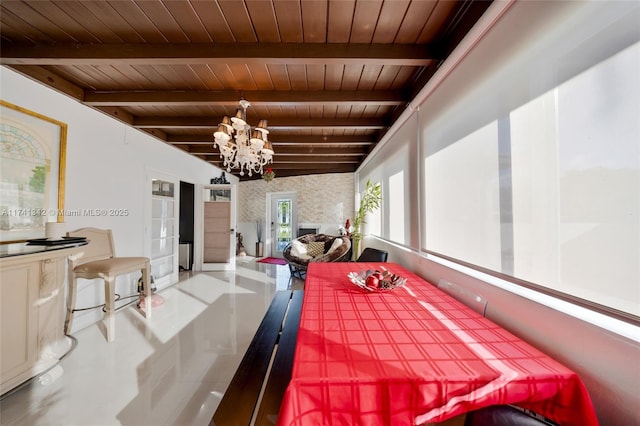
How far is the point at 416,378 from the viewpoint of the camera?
0.72 meters

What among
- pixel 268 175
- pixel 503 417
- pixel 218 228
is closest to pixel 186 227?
pixel 218 228

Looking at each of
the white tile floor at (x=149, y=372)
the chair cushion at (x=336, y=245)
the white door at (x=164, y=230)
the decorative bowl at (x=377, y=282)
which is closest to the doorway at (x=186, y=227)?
the white door at (x=164, y=230)

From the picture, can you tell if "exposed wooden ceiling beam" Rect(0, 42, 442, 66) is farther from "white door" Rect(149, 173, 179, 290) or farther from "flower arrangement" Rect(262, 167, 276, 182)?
"flower arrangement" Rect(262, 167, 276, 182)

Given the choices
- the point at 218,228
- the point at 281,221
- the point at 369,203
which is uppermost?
the point at 369,203

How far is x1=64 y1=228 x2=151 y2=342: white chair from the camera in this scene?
2.28m

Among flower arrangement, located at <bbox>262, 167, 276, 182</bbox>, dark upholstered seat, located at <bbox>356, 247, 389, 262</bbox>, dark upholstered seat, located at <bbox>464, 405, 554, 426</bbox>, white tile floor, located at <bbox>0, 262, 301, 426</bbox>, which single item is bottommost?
white tile floor, located at <bbox>0, 262, 301, 426</bbox>

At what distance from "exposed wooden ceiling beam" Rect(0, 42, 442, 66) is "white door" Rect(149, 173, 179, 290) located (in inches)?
81.4

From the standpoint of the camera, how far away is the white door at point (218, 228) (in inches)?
200

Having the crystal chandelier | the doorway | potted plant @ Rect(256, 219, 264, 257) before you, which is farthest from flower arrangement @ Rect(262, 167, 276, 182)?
the crystal chandelier

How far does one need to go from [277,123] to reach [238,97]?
711 mm

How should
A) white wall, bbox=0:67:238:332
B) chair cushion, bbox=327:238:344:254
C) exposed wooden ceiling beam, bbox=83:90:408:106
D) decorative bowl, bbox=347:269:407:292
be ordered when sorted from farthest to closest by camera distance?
chair cushion, bbox=327:238:344:254 → exposed wooden ceiling beam, bbox=83:90:408:106 → white wall, bbox=0:67:238:332 → decorative bowl, bbox=347:269:407:292

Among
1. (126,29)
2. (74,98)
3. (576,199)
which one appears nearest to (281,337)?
(576,199)

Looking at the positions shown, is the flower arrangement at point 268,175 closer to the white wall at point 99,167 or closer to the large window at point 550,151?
the white wall at point 99,167

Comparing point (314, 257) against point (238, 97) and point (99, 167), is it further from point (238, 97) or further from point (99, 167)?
point (99, 167)
